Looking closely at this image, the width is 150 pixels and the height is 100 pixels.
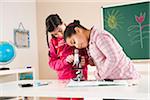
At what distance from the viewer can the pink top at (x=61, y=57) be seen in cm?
226

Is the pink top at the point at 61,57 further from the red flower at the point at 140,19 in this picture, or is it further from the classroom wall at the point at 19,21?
the red flower at the point at 140,19

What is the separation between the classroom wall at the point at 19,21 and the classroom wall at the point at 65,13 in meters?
0.09

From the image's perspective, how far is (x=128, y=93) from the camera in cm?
121

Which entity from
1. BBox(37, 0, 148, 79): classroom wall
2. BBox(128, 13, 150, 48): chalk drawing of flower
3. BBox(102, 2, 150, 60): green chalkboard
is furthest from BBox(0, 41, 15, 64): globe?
BBox(128, 13, 150, 48): chalk drawing of flower

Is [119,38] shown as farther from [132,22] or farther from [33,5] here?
[33,5]

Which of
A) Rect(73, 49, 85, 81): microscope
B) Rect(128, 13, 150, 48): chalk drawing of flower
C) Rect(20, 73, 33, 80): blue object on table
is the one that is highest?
Rect(128, 13, 150, 48): chalk drawing of flower

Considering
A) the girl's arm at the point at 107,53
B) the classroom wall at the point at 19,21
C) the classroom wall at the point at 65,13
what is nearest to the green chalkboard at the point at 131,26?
the classroom wall at the point at 65,13

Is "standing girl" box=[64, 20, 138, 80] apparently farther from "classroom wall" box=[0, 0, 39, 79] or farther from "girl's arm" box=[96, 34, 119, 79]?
"classroom wall" box=[0, 0, 39, 79]

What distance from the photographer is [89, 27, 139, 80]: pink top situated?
194 cm

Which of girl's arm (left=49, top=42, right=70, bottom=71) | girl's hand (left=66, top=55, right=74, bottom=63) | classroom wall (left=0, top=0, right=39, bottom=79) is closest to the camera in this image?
girl's hand (left=66, top=55, right=74, bottom=63)

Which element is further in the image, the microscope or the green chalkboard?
the green chalkboard

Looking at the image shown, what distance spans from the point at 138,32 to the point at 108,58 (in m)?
1.48

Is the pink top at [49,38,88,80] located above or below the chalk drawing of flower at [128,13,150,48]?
below

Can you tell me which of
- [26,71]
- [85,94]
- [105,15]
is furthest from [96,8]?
[85,94]
